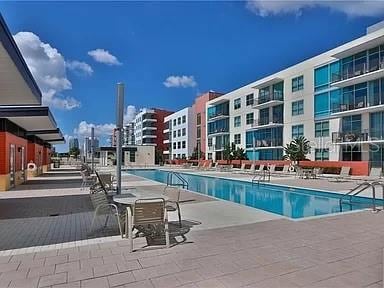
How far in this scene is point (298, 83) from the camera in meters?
36.9

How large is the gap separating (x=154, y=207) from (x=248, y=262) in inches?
72.0

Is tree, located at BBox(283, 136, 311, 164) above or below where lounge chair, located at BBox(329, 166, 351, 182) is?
above

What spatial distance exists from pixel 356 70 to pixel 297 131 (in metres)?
9.75

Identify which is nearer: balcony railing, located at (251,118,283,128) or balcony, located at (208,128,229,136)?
balcony railing, located at (251,118,283,128)

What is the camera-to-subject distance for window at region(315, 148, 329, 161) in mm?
31997

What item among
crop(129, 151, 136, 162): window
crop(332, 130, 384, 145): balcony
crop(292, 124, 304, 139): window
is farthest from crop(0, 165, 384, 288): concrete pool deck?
crop(129, 151, 136, 162): window

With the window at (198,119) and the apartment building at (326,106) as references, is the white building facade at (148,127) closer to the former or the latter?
the window at (198,119)

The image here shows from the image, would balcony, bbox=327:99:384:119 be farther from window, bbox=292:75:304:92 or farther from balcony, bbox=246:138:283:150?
balcony, bbox=246:138:283:150

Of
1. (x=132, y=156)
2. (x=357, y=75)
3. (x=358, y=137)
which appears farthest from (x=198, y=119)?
(x=358, y=137)

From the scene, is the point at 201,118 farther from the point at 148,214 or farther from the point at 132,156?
the point at 148,214

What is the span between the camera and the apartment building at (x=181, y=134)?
68.4m

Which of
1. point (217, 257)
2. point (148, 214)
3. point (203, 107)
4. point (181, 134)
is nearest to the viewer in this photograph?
point (217, 257)

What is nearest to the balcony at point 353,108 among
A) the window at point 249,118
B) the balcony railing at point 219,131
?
the window at point 249,118

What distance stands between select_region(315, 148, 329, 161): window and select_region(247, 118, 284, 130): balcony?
284 inches
